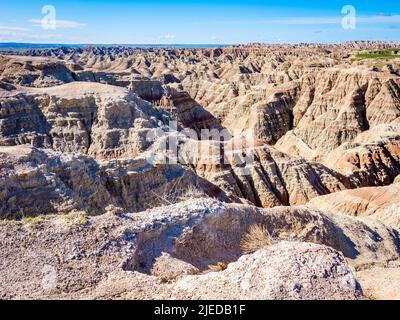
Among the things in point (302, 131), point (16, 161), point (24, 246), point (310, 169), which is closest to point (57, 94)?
point (16, 161)

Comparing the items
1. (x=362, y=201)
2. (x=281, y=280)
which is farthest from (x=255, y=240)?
(x=362, y=201)

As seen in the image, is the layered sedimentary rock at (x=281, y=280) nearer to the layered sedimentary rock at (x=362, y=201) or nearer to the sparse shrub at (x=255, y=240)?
the sparse shrub at (x=255, y=240)

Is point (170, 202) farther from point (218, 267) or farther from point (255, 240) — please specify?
point (218, 267)

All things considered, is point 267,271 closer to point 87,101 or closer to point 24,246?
point 24,246

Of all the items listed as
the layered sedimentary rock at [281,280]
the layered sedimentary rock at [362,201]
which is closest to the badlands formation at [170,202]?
the layered sedimentary rock at [281,280]

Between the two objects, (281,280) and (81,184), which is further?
(81,184)

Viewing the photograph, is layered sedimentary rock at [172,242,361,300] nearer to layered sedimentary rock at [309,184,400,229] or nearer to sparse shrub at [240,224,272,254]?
sparse shrub at [240,224,272,254]
